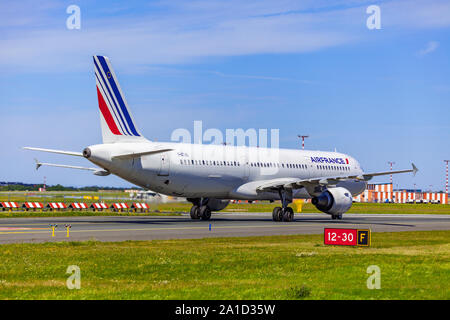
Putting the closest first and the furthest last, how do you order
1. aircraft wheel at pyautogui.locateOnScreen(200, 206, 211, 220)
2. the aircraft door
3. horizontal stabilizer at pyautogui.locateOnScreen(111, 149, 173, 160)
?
horizontal stabilizer at pyautogui.locateOnScreen(111, 149, 173, 160)
the aircraft door
aircraft wheel at pyautogui.locateOnScreen(200, 206, 211, 220)

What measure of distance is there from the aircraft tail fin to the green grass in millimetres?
12790

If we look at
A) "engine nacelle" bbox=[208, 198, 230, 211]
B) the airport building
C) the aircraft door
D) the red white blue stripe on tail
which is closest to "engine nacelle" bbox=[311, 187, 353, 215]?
"engine nacelle" bbox=[208, 198, 230, 211]

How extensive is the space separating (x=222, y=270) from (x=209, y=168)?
82.6ft

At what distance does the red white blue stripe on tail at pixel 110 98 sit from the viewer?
124 feet

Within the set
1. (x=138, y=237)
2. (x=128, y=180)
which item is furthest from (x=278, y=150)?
(x=138, y=237)

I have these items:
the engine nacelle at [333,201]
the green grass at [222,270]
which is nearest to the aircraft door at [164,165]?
the engine nacelle at [333,201]

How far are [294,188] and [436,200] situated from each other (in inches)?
5725

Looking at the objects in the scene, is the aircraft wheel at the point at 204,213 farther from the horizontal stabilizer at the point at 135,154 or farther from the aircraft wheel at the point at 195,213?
the horizontal stabilizer at the point at 135,154

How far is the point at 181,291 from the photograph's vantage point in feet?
45.1

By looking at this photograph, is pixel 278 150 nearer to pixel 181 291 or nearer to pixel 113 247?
pixel 113 247

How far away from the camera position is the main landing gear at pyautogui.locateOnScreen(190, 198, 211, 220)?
45844mm

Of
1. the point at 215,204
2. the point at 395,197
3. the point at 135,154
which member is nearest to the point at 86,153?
the point at 135,154

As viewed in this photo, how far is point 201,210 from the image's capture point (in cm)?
4594

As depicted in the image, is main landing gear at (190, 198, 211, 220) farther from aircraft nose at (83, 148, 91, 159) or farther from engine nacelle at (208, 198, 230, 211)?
aircraft nose at (83, 148, 91, 159)
